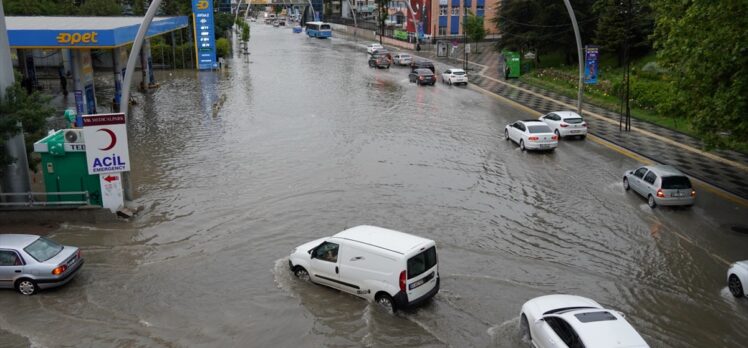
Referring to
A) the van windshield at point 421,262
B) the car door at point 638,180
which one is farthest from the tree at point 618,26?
the van windshield at point 421,262

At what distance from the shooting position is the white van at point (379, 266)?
40.5ft

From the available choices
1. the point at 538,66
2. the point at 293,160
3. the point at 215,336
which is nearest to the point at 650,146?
the point at 293,160

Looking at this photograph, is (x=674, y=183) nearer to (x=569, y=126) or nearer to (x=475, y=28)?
(x=569, y=126)

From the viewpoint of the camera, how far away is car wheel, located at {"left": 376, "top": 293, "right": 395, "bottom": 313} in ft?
41.3

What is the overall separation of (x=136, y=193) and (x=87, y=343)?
34.0 ft

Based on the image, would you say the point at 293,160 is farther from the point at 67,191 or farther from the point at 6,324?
the point at 6,324

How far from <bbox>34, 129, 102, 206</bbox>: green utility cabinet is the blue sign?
133 ft

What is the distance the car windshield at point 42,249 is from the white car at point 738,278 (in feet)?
48.2

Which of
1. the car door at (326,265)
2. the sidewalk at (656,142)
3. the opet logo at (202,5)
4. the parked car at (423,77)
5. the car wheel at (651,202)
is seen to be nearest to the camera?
the car door at (326,265)

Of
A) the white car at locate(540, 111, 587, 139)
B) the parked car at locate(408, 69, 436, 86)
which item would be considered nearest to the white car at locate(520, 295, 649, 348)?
the white car at locate(540, 111, 587, 139)

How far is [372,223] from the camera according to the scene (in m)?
18.2

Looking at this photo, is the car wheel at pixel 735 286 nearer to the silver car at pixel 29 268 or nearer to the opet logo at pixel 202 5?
the silver car at pixel 29 268

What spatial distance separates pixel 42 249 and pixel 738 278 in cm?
1499

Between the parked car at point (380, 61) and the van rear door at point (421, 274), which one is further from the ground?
the parked car at point (380, 61)
